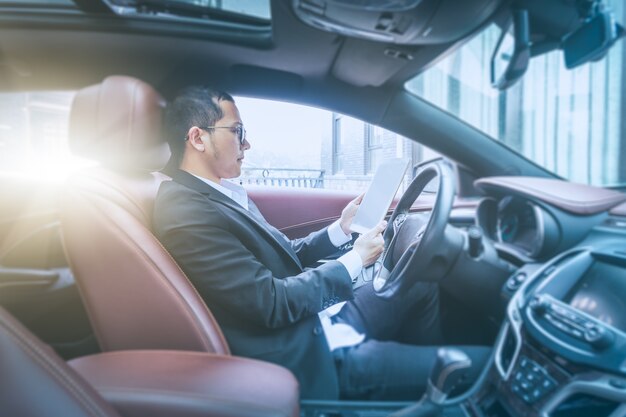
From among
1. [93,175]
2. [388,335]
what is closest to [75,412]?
[93,175]

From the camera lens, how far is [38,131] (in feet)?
4.08

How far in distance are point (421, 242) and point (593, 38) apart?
0.55m

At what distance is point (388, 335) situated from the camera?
111 centimetres

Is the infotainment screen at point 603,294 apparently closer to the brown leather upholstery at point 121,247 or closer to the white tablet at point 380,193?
the white tablet at point 380,193

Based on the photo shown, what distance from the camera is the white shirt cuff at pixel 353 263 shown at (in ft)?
3.26

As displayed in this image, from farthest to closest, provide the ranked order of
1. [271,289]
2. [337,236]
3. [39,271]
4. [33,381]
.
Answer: [39,271]
[337,236]
[271,289]
[33,381]

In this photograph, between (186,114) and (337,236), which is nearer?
(186,114)

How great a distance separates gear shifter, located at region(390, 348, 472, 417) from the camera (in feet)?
2.52

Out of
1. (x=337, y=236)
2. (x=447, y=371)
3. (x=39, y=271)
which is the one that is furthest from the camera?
(x=39, y=271)

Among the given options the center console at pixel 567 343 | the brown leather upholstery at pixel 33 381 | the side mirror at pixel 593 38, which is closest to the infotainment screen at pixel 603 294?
the center console at pixel 567 343

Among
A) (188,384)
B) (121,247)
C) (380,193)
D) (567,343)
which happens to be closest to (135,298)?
(121,247)

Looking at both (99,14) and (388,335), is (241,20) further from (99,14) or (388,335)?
(388,335)

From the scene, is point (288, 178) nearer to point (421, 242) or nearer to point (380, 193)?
point (380, 193)

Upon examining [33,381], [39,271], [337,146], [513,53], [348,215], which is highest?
[513,53]
